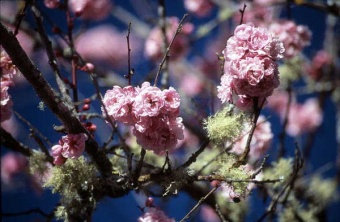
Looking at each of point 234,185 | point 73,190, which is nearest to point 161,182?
point 234,185

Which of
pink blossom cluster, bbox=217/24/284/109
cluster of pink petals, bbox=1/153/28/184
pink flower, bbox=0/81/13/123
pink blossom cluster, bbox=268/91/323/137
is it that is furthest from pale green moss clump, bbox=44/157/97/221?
pink blossom cluster, bbox=268/91/323/137

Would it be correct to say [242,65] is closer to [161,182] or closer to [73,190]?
[161,182]

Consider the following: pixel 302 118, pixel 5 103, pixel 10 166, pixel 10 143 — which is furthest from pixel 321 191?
pixel 10 166

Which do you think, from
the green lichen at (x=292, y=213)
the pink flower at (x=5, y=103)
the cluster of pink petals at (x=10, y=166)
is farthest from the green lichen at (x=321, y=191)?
the cluster of pink petals at (x=10, y=166)

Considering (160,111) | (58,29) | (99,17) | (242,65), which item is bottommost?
(160,111)

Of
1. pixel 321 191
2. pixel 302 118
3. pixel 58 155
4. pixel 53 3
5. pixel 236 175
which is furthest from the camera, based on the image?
pixel 302 118

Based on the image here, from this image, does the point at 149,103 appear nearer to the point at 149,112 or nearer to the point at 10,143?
the point at 149,112

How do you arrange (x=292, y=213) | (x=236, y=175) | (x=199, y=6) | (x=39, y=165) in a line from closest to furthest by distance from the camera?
(x=236, y=175)
(x=39, y=165)
(x=292, y=213)
(x=199, y=6)
